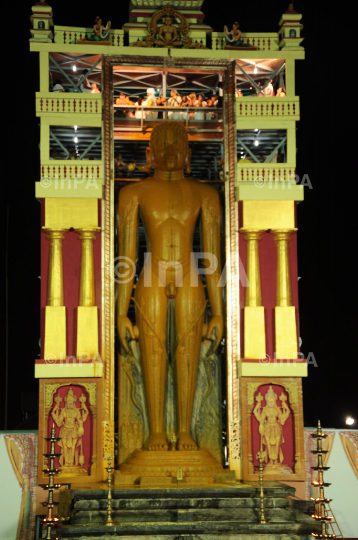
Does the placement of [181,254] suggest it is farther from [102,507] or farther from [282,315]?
[102,507]

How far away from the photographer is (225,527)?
11062 millimetres

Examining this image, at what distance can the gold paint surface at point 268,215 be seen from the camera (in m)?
13.7

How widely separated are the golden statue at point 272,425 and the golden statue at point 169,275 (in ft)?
3.44

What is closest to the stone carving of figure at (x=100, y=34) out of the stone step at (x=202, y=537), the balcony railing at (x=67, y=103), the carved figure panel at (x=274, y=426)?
the balcony railing at (x=67, y=103)

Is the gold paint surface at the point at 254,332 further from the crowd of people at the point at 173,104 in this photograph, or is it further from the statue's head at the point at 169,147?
the crowd of people at the point at 173,104

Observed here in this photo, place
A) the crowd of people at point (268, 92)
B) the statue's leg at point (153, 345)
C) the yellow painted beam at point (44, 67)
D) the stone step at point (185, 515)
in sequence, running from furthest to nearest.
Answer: the crowd of people at point (268, 92) < the yellow painted beam at point (44, 67) < the statue's leg at point (153, 345) < the stone step at point (185, 515)

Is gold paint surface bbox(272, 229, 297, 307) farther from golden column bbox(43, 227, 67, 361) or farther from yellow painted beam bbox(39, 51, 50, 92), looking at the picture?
yellow painted beam bbox(39, 51, 50, 92)

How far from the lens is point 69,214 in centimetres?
1348

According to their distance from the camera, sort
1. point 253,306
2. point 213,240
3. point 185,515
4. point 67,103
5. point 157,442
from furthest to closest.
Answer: point 213,240, point 67,103, point 253,306, point 157,442, point 185,515

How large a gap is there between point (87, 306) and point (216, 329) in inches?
77.3

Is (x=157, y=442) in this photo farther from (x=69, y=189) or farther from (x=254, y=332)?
(x=69, y=189)

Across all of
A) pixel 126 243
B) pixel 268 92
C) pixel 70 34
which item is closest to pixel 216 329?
pixel 126 243

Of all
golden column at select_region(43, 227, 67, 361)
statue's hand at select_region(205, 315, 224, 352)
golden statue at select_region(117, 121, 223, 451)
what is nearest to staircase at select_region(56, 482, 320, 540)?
golden statue at select_region(117, 121, 223, 451)

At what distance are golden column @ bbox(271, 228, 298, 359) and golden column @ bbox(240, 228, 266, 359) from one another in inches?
9.4
